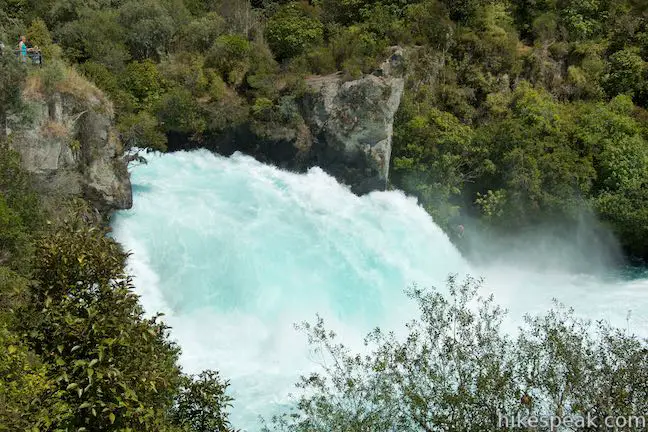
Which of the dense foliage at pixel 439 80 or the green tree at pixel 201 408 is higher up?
the dense foliage at pixel 439 80

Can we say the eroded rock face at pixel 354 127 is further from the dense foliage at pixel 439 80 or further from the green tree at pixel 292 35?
the green tree at pixel 292 35

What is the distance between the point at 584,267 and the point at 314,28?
1871 centimetres

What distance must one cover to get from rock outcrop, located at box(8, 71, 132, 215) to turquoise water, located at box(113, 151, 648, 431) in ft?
5.00

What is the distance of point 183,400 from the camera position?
924cm

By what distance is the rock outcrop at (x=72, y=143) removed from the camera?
18531 millimetres

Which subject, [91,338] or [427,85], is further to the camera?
[427,85]

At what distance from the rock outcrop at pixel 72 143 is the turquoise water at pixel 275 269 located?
152 cm

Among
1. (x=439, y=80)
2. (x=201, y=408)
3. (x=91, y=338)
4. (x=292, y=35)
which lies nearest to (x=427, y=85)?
(x=439, y=80)

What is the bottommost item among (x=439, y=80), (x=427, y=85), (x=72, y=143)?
(x=72, y=143)

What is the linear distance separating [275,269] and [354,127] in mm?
9647

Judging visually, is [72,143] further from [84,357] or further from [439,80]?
[439,80]

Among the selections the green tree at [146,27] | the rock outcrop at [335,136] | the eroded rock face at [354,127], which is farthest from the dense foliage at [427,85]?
the eroded rock face at [354,127]

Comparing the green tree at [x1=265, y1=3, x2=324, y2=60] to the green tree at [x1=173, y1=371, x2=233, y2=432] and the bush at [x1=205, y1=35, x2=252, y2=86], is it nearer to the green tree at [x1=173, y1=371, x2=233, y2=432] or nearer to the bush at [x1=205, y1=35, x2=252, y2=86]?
the bush at [x1=205, y1=35, x2=252, y2=86]

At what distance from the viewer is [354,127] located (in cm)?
2834
